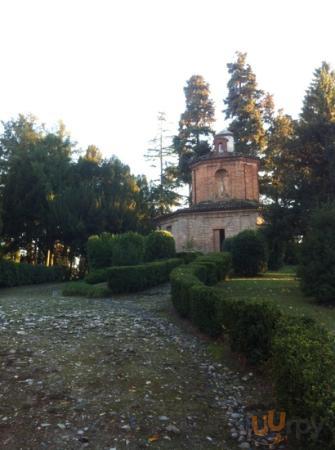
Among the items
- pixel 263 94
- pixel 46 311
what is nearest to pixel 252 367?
pixel 46 311

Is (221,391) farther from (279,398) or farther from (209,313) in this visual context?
A: (209,313)

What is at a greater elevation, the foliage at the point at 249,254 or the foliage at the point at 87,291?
the foliage at the point at 249,254

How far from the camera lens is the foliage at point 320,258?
11.2 meters

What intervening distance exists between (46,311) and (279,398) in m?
8.12

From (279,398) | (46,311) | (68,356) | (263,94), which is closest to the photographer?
(279,398)

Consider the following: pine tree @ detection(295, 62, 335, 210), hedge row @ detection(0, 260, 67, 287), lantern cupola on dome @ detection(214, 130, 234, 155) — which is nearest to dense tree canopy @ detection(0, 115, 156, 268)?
hedge row @ detection(0, 260, 67, 287)

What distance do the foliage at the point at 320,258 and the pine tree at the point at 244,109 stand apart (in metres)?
A: 23.2

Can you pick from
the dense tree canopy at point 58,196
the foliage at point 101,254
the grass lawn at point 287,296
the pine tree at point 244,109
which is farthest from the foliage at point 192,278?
the pine tree at point 244,109

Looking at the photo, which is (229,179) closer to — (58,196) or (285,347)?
(58,196)

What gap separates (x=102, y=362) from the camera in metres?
6.26

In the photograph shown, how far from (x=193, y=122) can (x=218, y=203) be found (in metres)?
14.9

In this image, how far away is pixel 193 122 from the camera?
4141 cm

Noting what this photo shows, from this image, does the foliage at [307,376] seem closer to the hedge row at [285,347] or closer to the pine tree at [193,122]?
the hedge row at [285,347]
